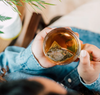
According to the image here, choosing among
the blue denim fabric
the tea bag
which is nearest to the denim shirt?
the blue denim fabric

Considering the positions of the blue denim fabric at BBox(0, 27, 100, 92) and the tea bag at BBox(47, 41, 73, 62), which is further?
the blue denim fabric at BBox(0, 27, 100, 92)

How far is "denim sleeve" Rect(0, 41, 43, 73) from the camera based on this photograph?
1.66 feet

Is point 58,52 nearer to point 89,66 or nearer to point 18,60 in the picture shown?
point 89,66

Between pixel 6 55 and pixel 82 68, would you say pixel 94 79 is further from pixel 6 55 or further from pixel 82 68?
pixel 6 55

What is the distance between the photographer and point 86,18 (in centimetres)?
60

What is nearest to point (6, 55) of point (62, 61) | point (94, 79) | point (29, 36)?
point (29, 36)

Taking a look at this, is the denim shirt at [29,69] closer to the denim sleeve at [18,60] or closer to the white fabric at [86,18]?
the denim sleeve at [18,60]

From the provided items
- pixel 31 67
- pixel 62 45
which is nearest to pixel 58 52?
pixel 62 45

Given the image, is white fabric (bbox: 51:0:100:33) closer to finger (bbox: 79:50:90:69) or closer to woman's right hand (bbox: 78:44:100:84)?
woman's right hand (bbox: 78:44:100:84)

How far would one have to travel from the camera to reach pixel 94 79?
1.49 feet

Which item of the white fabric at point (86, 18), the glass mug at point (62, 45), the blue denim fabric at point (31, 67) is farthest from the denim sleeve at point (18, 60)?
the white fabric at point (86, 18)

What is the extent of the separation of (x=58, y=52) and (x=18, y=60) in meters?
0.24

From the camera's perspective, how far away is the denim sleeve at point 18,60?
1.66 ft

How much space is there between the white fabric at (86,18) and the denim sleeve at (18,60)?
236 mm
